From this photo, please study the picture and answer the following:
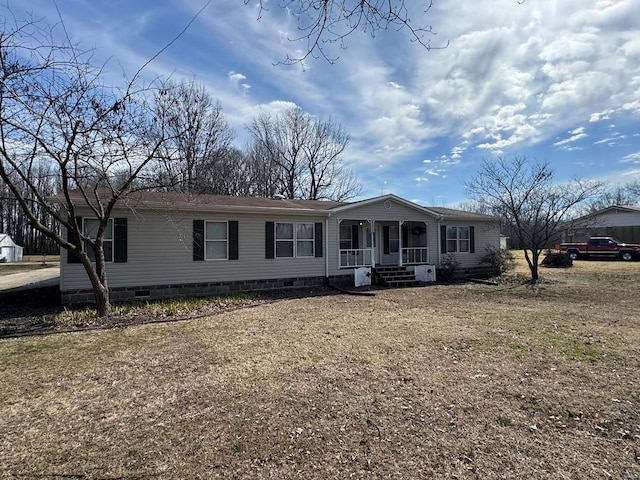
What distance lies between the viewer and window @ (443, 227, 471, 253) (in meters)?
16.1

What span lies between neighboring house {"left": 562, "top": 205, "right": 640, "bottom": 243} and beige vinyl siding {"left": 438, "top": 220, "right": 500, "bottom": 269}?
42.7ft

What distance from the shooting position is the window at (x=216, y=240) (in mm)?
11180

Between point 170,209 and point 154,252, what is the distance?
4.38 ft

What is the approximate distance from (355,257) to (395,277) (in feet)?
5.62

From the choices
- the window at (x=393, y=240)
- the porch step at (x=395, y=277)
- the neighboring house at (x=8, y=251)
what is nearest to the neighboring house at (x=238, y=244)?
the window at (x=393, y=240)

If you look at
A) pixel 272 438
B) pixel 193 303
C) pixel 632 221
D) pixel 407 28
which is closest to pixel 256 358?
pixel 272 438

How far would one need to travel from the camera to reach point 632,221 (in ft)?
89.3

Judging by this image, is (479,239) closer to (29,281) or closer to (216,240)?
(216,240)

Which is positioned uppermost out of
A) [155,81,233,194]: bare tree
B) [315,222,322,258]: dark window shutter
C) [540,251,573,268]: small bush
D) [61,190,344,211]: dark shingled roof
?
[155,81,233,194]: bare tree

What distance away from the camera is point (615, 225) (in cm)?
2830

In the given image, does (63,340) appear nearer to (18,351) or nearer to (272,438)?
(18,351)

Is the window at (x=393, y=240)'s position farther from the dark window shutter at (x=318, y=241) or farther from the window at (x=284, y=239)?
the window at (x=284, y=239)

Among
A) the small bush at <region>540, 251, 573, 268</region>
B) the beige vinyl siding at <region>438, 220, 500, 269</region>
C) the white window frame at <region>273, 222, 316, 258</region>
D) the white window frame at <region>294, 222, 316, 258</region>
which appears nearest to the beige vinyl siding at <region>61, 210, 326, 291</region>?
the white window frame at <region>273, 222, 316, 258</region>

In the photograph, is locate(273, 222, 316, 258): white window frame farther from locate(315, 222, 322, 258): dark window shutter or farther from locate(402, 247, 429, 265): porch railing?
locate(402, 247, 429, 265): porch railing
